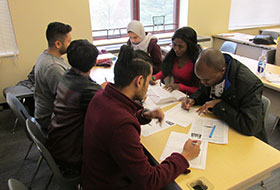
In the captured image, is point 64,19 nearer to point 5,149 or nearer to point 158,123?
point 5,149

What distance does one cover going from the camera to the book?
1.94 metres

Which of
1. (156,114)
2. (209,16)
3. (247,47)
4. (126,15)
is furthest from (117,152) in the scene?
(209,16)

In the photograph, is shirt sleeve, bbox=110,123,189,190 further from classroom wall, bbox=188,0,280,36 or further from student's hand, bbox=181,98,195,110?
classroom wall, bbox=188,0,280,36

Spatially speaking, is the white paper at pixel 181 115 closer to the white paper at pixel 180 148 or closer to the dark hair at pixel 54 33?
the white paper at pixel 180 148

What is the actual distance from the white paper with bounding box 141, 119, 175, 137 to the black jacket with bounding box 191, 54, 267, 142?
1.16ft

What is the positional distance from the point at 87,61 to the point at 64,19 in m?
2.43

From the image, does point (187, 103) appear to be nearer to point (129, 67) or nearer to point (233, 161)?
point (233, 161)

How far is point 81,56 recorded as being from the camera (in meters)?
1.57

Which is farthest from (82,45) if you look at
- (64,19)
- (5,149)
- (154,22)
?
(154,22)

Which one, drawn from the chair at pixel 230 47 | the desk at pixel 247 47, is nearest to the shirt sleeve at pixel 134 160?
the chair at pixel 230 47

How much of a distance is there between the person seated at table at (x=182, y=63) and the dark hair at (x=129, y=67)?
3.65ft

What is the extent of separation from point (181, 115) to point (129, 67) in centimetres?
81

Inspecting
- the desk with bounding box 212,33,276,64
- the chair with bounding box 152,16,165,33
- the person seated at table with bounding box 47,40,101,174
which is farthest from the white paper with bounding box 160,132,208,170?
the chair with bounding box 152,16,165,33

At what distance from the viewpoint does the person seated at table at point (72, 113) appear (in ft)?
4.79
